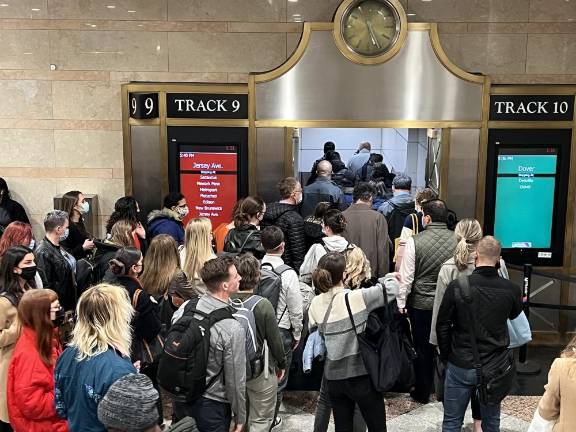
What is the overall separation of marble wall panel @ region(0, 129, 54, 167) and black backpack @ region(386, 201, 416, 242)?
3.69 metres

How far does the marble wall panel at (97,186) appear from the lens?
7.42m

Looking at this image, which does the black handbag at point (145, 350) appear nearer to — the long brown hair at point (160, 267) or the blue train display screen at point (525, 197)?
the long brown hair at point (160, 267)

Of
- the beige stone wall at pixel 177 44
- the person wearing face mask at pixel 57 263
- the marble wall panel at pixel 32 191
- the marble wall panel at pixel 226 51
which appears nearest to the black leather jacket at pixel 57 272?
the person wearing face mask at pixel 57 263

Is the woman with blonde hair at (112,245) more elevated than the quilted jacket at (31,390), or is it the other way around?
the woman with blonde hair at (112,245)

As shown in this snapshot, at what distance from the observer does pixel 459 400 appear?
4.36 m

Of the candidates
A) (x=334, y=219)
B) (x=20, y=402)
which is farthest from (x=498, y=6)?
(x=20, y=402)

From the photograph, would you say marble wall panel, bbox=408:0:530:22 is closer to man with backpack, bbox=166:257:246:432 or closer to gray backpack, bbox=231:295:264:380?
gray backpack, bbox=231:295:264:380

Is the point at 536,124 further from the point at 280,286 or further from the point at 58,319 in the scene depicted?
the point at 58,319

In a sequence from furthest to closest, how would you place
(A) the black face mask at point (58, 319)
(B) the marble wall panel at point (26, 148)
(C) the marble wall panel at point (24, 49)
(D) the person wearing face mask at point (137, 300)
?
(B) the marble wall panel at point (26, 148) → (C) the marble wall panel at point (24, 49) → (D) the person wearing face mask at point (137, 300) → (A) the black face mask at point (58, 319)

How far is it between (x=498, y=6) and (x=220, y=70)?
294 centimetres

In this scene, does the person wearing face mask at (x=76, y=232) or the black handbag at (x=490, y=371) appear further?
the person wearing face mask at (x=76, y=232)

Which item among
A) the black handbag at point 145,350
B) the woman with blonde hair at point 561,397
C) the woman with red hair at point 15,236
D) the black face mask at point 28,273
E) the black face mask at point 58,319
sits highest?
the woman with red hair at point 15,236

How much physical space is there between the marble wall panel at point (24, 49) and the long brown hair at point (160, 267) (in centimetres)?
354

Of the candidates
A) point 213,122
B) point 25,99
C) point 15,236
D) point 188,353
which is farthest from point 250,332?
point 25,99
